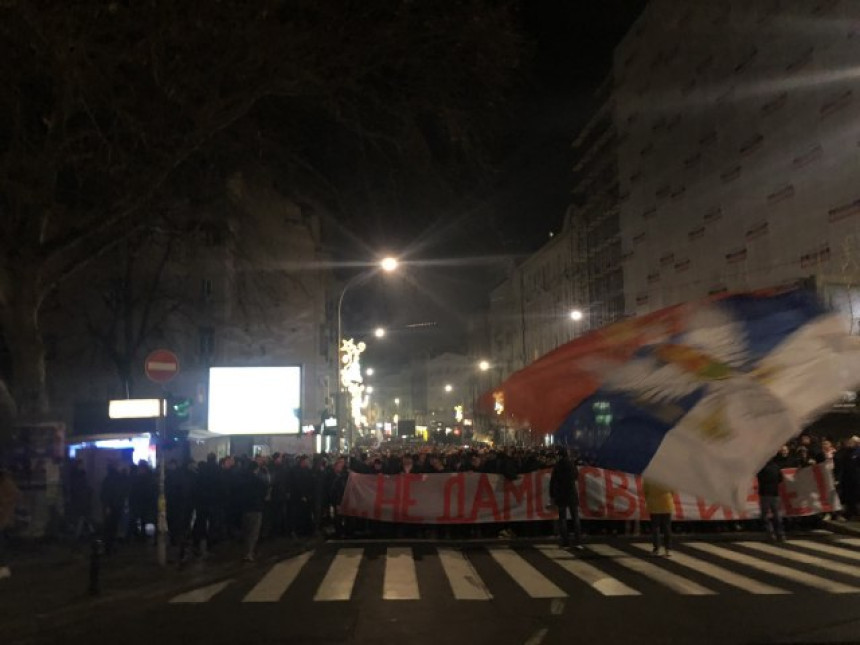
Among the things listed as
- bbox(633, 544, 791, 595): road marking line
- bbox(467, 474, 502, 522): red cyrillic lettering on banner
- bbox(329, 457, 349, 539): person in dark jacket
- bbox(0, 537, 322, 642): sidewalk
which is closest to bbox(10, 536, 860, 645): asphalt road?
bbox(633, 544, 791, 595): road marking line

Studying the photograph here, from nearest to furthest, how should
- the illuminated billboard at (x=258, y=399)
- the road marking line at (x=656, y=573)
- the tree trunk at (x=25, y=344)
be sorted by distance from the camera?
1. the road marking line at (x=656, y=573)
2. the tree trunk at (x=25, y=344)
3. the illuminated billboard at (x=258, y=399)

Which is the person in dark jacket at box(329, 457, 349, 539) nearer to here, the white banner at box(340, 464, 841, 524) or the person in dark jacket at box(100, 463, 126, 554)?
the white banner at box(340, 464, 841, 524)

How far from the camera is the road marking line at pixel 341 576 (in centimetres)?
1098

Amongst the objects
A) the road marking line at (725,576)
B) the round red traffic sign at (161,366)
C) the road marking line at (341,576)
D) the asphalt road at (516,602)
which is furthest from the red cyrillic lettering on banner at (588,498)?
the round red traffic sign at (161,366)

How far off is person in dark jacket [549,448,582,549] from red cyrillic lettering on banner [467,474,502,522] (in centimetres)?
171

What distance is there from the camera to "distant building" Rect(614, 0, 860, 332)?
2609cm

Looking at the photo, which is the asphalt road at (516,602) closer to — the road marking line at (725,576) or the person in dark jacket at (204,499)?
the road marking line at (725,576)

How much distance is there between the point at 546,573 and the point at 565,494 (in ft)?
10.8

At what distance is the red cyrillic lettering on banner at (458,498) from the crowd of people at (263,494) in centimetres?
28

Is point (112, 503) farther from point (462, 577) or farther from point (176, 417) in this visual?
point (462, 577)

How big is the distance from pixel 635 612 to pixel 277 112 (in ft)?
35.8

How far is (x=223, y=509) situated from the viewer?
15734 millimetres

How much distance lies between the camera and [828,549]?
14172 millimetres

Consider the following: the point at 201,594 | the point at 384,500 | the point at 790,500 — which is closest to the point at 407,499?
the point at 384,500
